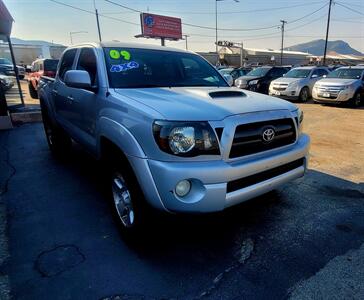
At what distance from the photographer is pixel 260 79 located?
1666cm

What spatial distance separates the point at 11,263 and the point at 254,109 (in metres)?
2.55

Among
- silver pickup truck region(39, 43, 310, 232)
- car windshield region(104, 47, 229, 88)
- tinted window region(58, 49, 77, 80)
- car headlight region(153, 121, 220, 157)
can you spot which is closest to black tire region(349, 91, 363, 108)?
car windshield region(104, 47, 229, 88)

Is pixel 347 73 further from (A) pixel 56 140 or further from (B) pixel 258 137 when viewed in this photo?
(B) pixel 258 137

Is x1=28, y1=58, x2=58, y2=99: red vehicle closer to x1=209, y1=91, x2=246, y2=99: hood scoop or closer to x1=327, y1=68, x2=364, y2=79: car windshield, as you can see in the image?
x1=209, y1=91, x2=246, y2=99: hood scoop

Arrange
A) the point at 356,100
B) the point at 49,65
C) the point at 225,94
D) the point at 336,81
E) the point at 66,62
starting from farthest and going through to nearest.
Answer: the point at 49,65
the point at 336,81
the point at 356,100
the point at 66,62
the point at 225,94

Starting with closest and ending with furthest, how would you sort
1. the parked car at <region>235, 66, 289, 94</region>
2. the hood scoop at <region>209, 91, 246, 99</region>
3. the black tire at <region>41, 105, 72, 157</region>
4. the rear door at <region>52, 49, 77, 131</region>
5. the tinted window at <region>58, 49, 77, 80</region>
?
the hood scoop at <region>209, 91, 246, 99</region>
the rear door at <region>52, 49, 77, 131</region>
the tinted window at <region>58, 49, 77, 80</region>
the black tire at <region>41, 105, 72, 157</region>
the parked car at <region>235, 66, 289, 94</region>

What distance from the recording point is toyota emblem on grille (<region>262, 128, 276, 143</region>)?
2.68m

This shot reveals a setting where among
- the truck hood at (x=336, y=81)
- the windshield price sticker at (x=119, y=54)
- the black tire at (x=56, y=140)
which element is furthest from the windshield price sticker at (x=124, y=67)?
the truck hood at (x=336, y=81)

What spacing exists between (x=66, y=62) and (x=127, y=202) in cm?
298

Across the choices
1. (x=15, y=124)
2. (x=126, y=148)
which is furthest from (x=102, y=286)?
(x=15, y=124)

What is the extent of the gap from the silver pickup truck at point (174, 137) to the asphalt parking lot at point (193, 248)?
313mm

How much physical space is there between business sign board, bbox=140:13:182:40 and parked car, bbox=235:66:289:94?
2927 cm

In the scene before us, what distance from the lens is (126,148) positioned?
2600 mm

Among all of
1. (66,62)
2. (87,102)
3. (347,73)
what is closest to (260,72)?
(347,73)
